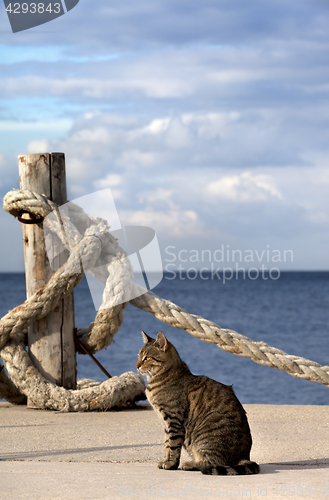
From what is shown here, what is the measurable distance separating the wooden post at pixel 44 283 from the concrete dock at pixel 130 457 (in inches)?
15.0

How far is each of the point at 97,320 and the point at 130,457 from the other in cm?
160

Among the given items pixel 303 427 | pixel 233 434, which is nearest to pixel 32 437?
pixel 233 434

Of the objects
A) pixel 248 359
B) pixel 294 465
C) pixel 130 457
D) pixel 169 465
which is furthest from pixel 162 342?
pixel 248 359

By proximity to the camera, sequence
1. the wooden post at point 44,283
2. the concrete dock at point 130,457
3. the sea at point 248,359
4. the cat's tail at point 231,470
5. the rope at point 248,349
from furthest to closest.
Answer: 1. the sea at point 248,359
2. the wooden post at point 44,283
3. the rope at point 248,349
4. the cat's tail at point 231,470
5. the concrete dock at point 130,457

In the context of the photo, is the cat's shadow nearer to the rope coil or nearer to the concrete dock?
the concrete dock

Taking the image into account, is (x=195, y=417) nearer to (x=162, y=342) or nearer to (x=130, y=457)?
(x=162, y=342)

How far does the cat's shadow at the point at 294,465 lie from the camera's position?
270cm

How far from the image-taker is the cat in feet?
8.63

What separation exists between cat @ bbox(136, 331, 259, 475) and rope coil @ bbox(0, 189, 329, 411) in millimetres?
1371

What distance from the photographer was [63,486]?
2.26m

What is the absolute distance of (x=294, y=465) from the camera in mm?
2881

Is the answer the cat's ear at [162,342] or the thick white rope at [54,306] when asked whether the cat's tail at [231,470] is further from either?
the thick white rope at [54,306]

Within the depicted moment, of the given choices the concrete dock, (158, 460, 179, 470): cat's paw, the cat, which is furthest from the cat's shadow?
(158, 460, 179, 470): cat's paw

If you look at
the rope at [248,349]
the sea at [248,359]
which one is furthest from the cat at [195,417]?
the sea at [248,359]
